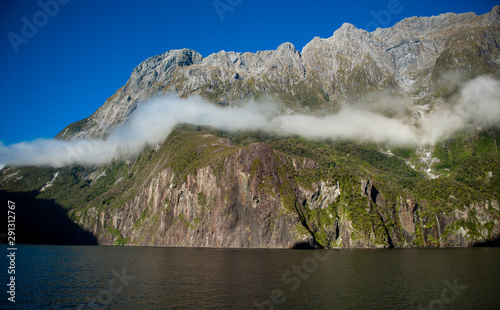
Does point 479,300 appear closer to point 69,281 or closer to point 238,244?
point 69,281

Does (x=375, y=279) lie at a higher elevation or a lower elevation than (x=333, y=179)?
lower

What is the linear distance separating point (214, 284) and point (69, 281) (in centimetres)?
3089

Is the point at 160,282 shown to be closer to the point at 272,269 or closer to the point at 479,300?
the point at 272,269

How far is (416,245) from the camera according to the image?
186 m

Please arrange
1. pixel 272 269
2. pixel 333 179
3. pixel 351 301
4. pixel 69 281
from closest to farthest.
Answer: pixel 351 301 → pixel 69 281 → pixel 272 269 → pixel 333 179

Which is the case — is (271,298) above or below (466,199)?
below

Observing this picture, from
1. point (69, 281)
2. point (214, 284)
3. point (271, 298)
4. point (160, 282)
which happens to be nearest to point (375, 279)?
point (271, 298)

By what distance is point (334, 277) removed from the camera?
68750 millimetres

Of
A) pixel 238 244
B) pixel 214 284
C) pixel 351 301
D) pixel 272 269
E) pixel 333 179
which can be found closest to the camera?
pixel 351 301

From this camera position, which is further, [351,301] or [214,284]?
[214,284]

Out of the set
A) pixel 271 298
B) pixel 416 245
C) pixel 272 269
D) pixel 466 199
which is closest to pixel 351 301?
pixel 271 298

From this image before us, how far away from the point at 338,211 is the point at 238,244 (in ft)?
201

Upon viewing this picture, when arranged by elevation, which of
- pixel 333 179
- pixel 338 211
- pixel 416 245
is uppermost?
pixel 333 179

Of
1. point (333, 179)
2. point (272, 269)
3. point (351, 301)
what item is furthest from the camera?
point (333, 179)
